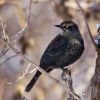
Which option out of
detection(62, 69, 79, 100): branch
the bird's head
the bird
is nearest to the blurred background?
the bird's head

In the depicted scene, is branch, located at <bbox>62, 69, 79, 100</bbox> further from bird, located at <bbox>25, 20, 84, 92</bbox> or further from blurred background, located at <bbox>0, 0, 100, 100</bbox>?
blurred background, located at <bbox>0, 0, 100, 100</bbox>

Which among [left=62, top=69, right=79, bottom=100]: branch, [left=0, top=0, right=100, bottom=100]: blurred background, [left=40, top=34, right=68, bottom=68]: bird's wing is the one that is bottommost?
[left=0, top=0, right=100, bottom=100]: blurred background

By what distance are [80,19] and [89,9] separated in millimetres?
177

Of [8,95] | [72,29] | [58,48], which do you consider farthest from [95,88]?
[8,95]

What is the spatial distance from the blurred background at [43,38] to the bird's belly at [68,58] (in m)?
2.11

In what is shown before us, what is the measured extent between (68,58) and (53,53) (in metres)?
0.13

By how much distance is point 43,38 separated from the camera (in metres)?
7.33

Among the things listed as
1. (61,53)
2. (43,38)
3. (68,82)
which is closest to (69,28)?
(61,53)

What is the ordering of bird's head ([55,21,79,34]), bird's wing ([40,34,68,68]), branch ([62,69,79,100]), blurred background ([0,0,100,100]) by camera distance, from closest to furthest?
branch ([62,69,79,100]) → bird's wing ([40,34,68,68]) → bird's head ([55,21,79,34]) → blurred background ([0,0,100,100])

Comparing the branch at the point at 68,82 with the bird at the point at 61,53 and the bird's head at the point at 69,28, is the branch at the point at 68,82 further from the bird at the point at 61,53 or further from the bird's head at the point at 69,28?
the bird's head at the point at 69,28

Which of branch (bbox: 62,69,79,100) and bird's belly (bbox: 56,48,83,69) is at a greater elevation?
branch (bbox: 62,69,79,100)

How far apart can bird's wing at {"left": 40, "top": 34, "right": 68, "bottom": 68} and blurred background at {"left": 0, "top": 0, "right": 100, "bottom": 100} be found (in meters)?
2.14

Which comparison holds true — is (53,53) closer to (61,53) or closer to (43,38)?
(61,53)

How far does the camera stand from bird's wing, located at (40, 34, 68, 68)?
164 inches
